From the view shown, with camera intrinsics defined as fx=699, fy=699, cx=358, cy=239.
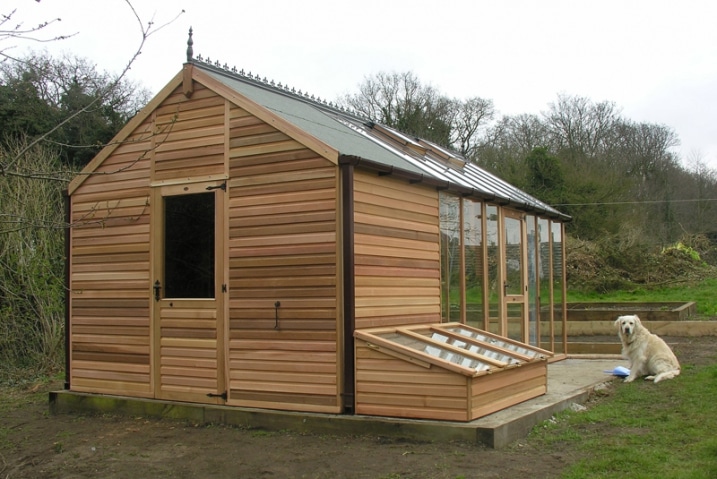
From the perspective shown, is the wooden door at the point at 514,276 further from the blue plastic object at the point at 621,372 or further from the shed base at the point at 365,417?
the blue plastic object at the point at 621,372

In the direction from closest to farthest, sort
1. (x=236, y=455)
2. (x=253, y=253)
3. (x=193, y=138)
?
(x=236, y=455), (x=253, y=253), (x=193, y=138)

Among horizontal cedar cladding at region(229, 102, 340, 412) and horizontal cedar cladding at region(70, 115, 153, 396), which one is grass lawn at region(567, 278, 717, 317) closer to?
horizontal cedar cladding at region(229, 102, 340, 412)

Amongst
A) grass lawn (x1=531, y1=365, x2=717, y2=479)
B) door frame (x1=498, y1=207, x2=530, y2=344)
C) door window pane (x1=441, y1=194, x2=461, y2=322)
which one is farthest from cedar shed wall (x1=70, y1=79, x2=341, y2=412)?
door frame (x1=498, y1=207, x2=530, y2=344)

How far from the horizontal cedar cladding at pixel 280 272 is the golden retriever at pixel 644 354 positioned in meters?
4.72

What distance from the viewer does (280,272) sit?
7.25 m

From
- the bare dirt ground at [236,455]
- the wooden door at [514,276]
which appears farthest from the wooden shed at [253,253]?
the wooden door at [514,276]

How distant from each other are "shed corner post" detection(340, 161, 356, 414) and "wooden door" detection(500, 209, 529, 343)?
4080mm

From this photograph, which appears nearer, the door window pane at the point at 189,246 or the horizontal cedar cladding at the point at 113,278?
the door window pane at the point at 189,246

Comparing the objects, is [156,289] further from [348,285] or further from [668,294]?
[668,294]

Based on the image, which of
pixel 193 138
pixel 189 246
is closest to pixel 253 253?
pixel 189 246

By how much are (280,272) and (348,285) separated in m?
0.84

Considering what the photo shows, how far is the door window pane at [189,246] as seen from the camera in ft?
25.7

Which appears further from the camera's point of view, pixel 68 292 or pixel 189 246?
pixel 68 292

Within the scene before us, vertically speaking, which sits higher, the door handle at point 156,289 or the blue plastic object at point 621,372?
the door handle at point 156,289
